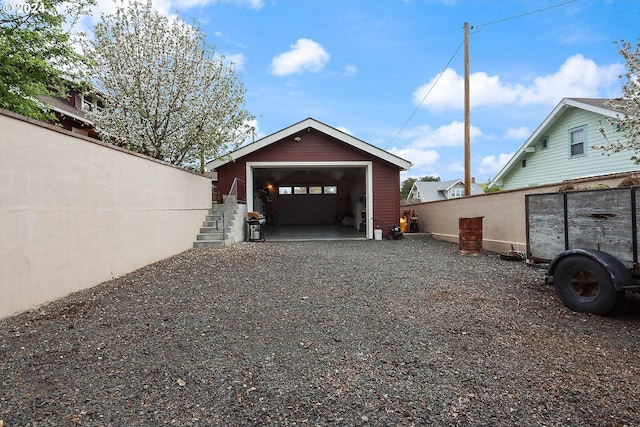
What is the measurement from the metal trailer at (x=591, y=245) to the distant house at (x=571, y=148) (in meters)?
7.79

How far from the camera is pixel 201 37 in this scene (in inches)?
377

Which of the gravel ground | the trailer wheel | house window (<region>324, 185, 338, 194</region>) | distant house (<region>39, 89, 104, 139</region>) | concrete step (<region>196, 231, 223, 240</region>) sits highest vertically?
distant house (<region>39, 89, 104, 139</region>)

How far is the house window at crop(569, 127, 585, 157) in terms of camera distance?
465 inches

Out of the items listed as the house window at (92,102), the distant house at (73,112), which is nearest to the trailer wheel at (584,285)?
the house window at (92,102)

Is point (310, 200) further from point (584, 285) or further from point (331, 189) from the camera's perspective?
point (584, 285)

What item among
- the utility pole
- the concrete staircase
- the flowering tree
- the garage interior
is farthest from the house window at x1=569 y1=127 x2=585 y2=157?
the flowering tree

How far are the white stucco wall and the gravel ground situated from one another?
0.35 m

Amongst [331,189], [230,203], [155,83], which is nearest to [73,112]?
[155,83]

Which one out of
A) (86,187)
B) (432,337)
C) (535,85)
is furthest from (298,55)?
(432,337)

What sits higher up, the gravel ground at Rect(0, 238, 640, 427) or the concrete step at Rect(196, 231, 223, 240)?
the concrete step at Rect(196, 231, 223, 240)

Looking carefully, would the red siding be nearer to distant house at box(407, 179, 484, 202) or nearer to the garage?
the garage

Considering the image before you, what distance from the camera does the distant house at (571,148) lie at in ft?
34.7

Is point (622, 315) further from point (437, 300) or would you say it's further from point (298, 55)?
point (298, 55)

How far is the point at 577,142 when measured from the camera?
12.0 m
